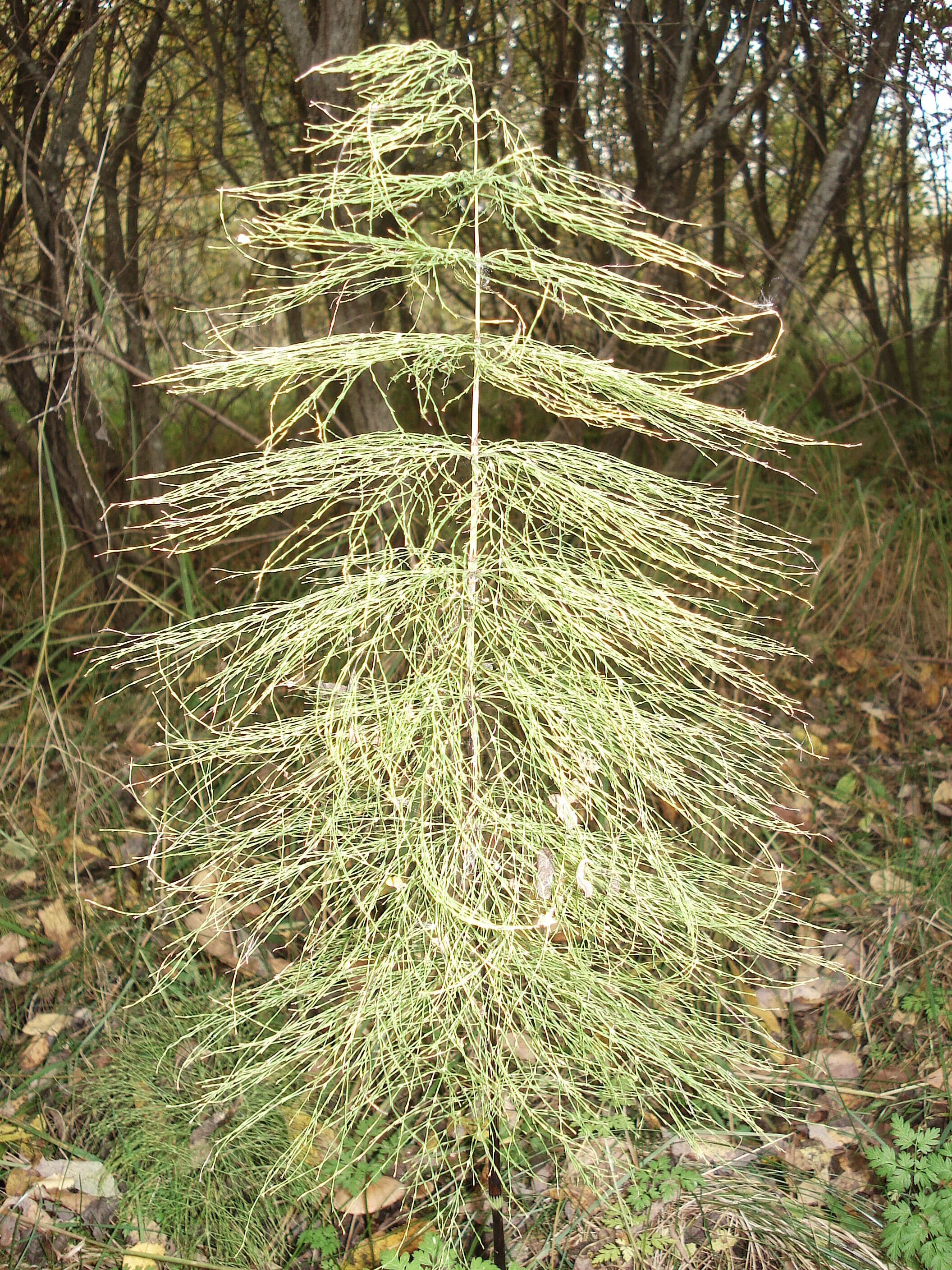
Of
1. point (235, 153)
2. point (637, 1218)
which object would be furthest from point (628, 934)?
point (235, 153)

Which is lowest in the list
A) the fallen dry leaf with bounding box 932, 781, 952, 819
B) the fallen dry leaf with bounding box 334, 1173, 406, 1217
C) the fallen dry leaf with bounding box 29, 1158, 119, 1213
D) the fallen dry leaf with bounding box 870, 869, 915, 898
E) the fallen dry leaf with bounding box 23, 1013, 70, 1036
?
the fallen dry leaf with bounding box 334, 1173, 406, 1217

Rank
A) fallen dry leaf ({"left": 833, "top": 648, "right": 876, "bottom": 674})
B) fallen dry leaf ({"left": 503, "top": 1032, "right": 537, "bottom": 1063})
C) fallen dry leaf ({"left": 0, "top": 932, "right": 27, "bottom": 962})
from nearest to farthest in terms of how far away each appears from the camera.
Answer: fallen dry leaf ({"left": 503, "top": 1032, "right": 537, "bottom": 1063}) → fallen dry leaf ({"left": 0, "top": 932, "right": 27, "bottom": 962}) → fallen dry leaf ({"left": 833, "top": 648, "right": 876, "bottom": 674})

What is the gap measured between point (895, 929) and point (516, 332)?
6.48ft

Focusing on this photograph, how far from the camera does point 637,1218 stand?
2078 mm

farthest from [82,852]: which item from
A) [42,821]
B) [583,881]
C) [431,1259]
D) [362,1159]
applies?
[583,881]

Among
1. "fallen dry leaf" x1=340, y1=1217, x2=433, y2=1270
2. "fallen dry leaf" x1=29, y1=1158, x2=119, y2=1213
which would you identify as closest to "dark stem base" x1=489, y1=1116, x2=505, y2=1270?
"fallen dry leaf" x1=340, y1=1217, x2=433, y2=1270

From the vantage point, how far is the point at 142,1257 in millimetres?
2012

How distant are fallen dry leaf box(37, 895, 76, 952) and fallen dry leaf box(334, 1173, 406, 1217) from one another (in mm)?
989

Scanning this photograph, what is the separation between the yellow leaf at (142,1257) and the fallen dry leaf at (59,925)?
810 mm

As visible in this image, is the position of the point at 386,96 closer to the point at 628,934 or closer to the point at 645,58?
the point at 628,934

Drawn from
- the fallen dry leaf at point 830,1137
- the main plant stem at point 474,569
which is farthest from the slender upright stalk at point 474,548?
the fallen dry leaf at point 830,1137

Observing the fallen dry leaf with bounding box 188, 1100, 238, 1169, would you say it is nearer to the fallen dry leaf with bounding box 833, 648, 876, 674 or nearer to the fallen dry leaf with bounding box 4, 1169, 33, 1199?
the fallen dry leaf with bounding box 4, 1169, 33, 1199

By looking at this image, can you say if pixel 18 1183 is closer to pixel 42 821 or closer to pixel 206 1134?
pixel 206 1134

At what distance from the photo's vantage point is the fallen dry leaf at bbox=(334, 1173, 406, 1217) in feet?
7.07
